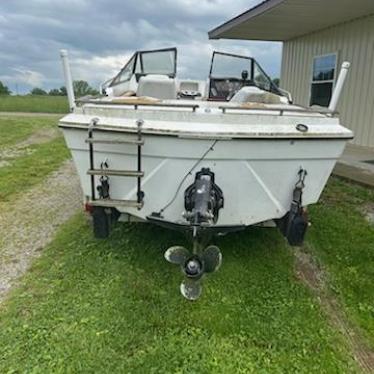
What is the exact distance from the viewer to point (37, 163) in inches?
301

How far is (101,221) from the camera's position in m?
2.96

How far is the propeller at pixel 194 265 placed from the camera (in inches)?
99.2

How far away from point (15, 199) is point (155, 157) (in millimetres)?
3331

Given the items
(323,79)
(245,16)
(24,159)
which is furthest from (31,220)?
(323,79)

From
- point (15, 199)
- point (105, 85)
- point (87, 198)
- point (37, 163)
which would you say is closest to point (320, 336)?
point (87, 198)

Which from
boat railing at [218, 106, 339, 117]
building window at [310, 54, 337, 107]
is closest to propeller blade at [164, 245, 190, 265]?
boat railing at [218, 106, 339, 117]

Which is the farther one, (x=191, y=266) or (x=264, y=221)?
(x=264, y=221)

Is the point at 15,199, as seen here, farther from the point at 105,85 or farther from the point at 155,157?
the point at 155,157

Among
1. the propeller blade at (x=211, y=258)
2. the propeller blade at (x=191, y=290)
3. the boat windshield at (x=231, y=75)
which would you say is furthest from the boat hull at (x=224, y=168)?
the boat windshield at (x=231, y=75)

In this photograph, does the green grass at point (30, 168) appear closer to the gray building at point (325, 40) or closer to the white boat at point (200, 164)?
the white boat at point (200, 164)

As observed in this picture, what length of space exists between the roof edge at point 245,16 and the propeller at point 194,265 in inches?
251

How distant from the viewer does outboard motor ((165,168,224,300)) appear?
8.02 feet

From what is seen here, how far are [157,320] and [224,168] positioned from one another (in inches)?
40.2

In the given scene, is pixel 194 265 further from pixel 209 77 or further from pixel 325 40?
pixel 325 40
